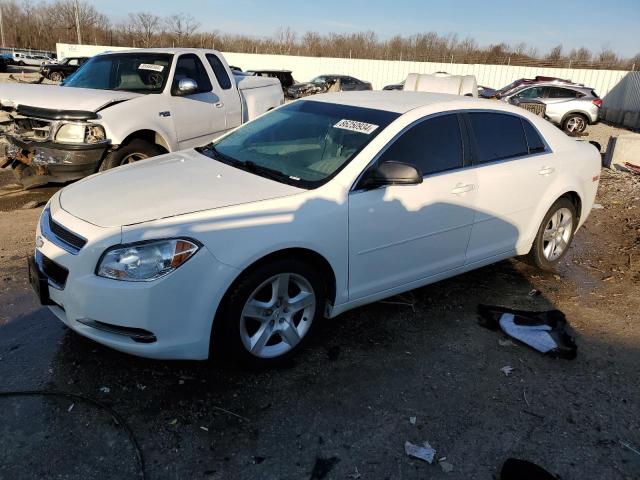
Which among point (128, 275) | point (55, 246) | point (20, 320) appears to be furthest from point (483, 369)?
point (20, 320)

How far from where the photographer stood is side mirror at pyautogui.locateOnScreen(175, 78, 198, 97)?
6.71 metres

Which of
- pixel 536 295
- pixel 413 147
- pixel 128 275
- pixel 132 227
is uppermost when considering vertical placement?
pixel 413 147

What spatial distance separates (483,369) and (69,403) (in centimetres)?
250

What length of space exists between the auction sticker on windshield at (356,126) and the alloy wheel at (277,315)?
3.86 ft

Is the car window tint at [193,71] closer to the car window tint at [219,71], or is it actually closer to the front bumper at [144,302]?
the car window tint at [219,71]

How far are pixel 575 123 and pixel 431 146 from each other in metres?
17.8

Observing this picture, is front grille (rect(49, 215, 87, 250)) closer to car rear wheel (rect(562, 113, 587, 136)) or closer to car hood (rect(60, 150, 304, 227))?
car hood (rect(60, 150, 304, 227))

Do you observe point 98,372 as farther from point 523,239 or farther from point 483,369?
point 523,239

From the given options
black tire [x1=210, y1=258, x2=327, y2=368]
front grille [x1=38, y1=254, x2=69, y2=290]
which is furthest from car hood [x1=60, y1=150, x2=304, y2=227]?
black tire [x1=210, y1=258, x2=327, y2=368]

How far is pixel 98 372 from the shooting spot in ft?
9.99

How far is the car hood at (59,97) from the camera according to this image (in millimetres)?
5926

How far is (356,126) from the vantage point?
3.62m

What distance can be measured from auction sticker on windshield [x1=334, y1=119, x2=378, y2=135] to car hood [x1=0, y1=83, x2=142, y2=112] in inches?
141

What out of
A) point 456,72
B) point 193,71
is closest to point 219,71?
point 193,71
